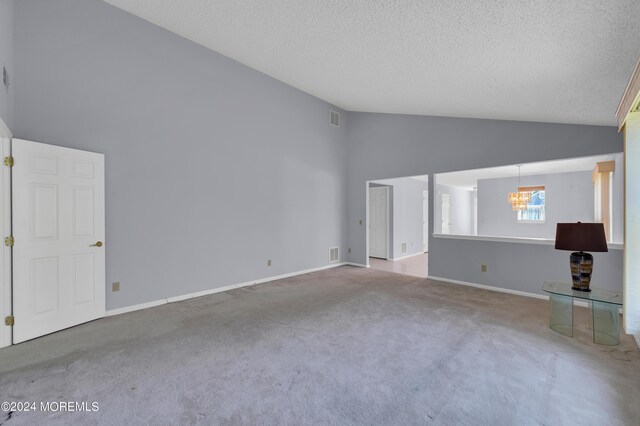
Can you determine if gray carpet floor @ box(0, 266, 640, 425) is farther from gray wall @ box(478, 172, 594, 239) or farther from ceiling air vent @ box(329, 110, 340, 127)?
gray wall @ box(478, 172, 594, 239)

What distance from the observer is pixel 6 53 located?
2719mm

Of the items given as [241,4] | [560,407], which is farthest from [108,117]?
[560,407]

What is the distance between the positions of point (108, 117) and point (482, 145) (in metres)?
5.49

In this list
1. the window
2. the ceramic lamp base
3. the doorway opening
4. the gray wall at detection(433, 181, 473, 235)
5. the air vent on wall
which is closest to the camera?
the ceramic lamp base

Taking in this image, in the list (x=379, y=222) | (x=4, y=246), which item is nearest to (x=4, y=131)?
(x=4, y=246)

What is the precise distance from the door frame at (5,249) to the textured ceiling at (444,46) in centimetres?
218

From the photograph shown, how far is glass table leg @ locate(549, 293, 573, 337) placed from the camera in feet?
9.90

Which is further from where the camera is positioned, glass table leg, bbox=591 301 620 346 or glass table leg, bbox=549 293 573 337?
glass table leg, bbox=549 293 573 337

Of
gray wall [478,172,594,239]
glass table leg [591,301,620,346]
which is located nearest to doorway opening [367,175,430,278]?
gray wall [478,172,594,239]

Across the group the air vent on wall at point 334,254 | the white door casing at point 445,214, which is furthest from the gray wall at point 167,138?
the white door casing at point 445,214

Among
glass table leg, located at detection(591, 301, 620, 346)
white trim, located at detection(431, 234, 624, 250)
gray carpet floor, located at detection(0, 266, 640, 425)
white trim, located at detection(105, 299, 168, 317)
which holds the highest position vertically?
white trim, located at detection(431, 234, 624, 250)

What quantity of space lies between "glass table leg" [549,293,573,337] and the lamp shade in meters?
0.56

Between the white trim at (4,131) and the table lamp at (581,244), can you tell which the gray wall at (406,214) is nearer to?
the table lamp at (581,244)

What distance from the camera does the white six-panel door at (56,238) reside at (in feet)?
8.89
